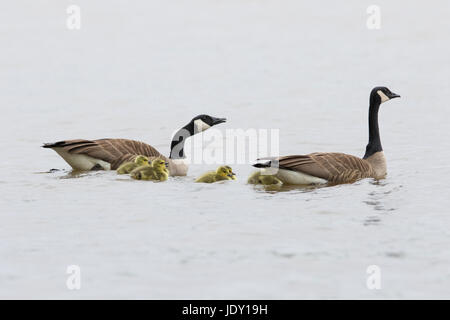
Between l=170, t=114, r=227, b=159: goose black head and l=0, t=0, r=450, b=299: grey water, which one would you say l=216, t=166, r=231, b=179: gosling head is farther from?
l=170, t=114, r=227, b=159: goose black head

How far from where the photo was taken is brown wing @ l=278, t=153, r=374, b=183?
574 inches

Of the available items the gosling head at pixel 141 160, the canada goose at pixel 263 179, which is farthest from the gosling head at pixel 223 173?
the gosling head at pixel 141 160

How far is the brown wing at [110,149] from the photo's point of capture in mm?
15664

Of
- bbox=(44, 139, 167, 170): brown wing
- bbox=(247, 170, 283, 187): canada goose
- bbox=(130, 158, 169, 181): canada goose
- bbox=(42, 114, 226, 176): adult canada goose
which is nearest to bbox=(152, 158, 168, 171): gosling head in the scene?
bbox=(130, 158, 169, 181): canada goose

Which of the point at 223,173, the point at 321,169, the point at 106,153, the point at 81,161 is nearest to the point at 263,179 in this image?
the point at 223,173

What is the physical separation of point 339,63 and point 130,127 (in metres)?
11.4

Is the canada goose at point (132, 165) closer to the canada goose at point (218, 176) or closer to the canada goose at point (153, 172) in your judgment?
the canada goose at point (153, 172)

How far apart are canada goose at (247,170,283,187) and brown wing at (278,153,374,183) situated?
32 cm

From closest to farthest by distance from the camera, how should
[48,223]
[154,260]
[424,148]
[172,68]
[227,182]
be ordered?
[154,260] < [48,223] < [227,182] < [424,148] < [172,68]

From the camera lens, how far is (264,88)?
93.1 ft

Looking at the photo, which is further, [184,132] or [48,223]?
[184,132]

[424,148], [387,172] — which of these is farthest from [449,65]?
[387,172]
